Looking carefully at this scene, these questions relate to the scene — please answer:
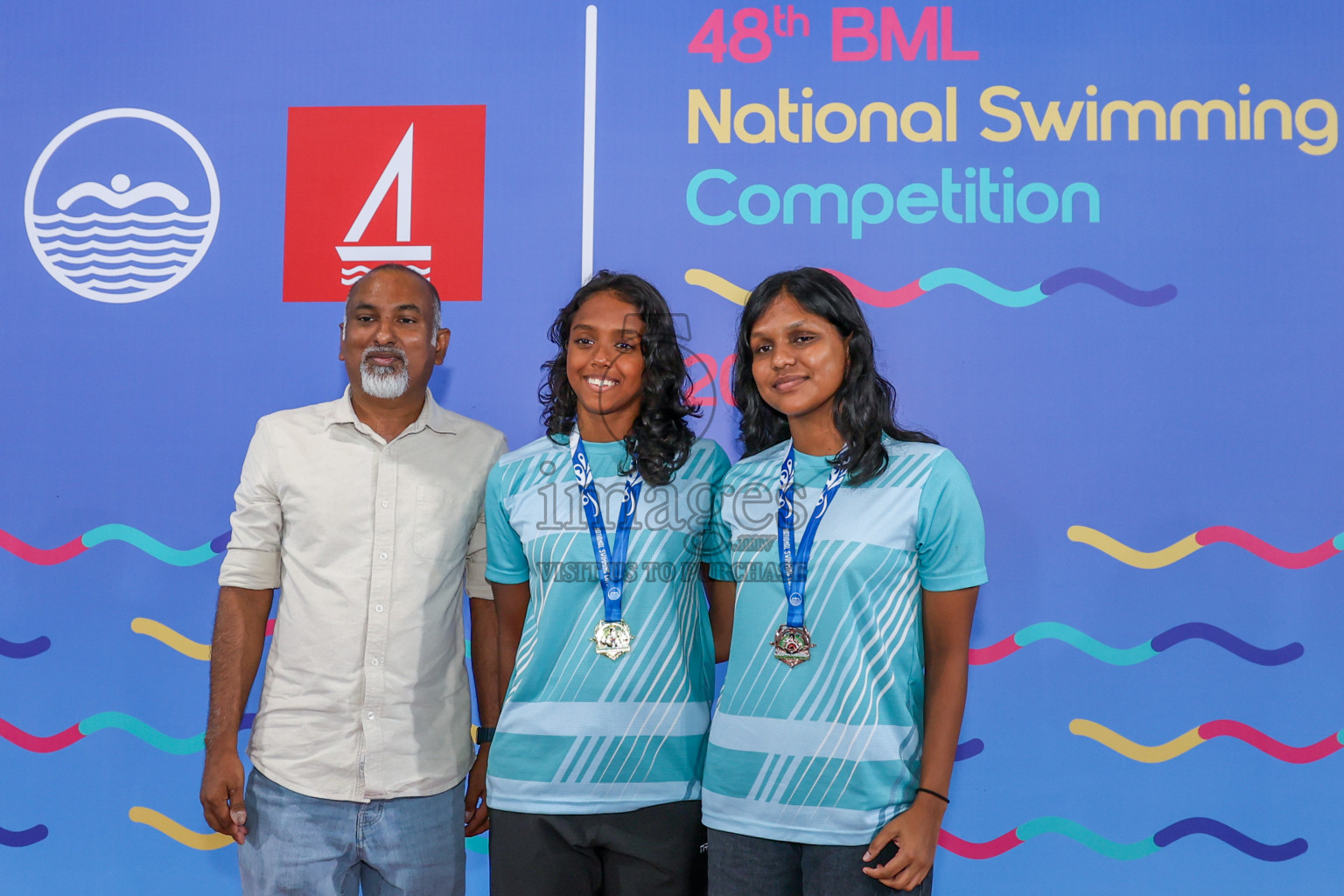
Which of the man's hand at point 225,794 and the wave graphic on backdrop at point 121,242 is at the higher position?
the wave graphic on backdrop at point 121,242

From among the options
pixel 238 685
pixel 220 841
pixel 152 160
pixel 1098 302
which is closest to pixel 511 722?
pixel 238 685

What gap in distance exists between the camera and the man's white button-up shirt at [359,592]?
197cm

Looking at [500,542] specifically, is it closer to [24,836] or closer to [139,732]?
[139,732]

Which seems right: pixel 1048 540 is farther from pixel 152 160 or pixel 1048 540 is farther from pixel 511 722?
pixel 152 160

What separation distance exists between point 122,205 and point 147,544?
969 millimetres

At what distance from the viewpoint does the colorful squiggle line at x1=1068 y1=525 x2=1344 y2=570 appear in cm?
256

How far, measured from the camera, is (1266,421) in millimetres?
2590

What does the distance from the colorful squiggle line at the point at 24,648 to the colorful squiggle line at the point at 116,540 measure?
8.7 inches

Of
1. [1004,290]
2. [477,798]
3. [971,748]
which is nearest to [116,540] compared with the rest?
[477,798]

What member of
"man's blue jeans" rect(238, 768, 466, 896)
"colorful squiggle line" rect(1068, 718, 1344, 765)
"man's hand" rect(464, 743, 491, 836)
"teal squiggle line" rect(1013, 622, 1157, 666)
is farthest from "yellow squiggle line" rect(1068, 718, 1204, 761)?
"man's blue jeans" rect(238, 768, 466, 896)

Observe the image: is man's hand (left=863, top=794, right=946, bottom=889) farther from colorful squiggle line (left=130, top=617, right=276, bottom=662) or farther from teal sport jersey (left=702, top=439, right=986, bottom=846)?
colorful squiggle line (left=130, top=617, right=276, bottom=662)

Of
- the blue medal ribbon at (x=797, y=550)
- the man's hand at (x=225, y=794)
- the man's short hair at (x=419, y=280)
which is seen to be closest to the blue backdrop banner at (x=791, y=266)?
the man's short hair at (x=419, y=280)

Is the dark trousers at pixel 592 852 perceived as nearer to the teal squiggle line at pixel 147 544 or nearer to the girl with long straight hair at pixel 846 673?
the girl with long straight hair at pixel 846 673

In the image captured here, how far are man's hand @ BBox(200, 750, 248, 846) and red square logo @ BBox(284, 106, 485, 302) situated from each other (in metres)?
1.29
